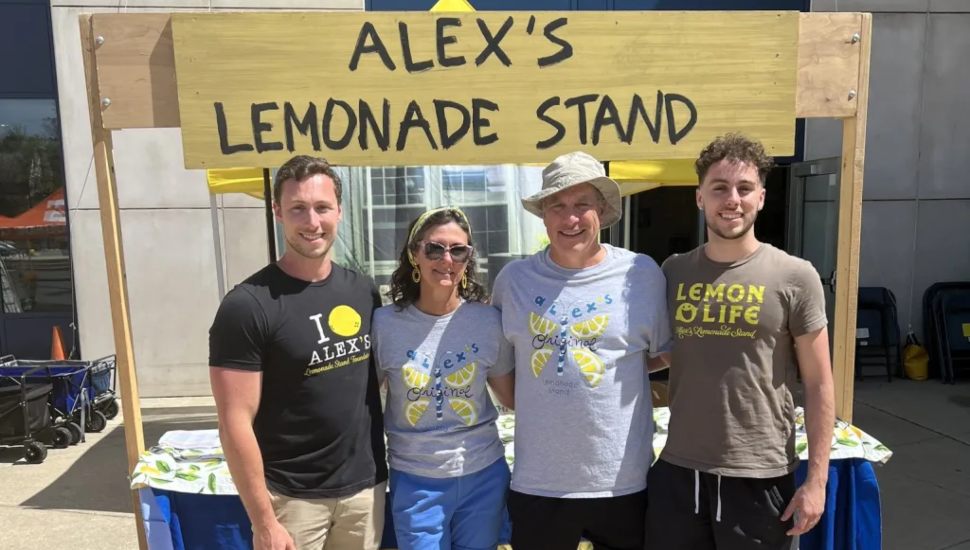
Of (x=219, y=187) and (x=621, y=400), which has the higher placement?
(x=219, y=187)

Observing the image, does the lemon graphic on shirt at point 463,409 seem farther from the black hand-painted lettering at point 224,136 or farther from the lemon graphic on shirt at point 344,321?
the black hand-painted lettering at point 224,136

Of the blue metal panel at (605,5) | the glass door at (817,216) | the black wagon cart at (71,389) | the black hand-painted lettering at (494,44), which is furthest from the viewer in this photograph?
the blue metal panel at (605,5)

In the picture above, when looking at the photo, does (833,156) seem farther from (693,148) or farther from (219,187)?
(219,187)

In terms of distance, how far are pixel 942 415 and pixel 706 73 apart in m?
5.03

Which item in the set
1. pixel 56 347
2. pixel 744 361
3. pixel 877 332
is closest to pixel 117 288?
pixel 744 361

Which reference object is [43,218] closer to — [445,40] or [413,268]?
[445,40]

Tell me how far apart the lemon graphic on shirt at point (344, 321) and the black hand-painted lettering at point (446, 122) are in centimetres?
97

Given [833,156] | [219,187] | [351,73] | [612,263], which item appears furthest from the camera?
[833,156]

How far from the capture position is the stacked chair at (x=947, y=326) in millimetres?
7004

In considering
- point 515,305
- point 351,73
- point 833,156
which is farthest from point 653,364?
point 833,156

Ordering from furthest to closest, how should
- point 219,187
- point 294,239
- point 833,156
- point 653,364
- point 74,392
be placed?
point 833,156
point 74,392
point 219,187
point 653,364
point 294,239

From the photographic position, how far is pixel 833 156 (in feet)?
24.0

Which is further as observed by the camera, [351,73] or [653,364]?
[351,73]

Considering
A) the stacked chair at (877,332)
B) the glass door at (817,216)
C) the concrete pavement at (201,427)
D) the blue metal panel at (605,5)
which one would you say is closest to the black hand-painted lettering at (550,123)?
the concrete pavement at (201,427)
